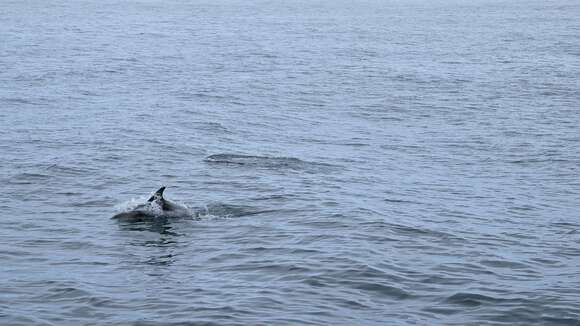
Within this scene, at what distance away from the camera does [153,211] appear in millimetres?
23406

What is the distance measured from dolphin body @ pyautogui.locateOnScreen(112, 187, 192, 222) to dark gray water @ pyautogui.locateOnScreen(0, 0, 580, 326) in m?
0.46

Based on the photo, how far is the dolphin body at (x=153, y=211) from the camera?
23266 millimetres

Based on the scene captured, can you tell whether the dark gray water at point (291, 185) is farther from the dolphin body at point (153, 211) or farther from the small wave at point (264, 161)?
the dolphin body at point (153, 211)

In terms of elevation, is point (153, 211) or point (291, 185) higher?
point (153, 211)

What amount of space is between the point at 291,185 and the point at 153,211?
16.7 ft

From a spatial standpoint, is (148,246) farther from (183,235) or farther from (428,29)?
(428,29)

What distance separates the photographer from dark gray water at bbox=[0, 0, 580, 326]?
1784 centimetres

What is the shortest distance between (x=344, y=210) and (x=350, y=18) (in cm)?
7343

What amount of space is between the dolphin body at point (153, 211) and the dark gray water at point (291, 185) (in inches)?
18.0

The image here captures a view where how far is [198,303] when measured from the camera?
17359 mm

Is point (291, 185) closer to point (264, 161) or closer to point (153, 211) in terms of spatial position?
point (264, 161)

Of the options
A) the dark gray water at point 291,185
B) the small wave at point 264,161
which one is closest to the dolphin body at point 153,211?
the dark gray water at point 291,185

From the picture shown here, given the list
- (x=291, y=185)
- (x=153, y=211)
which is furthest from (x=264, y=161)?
(x=153, y=211)

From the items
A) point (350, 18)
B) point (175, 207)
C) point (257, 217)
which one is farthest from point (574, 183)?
point (350, 18)
